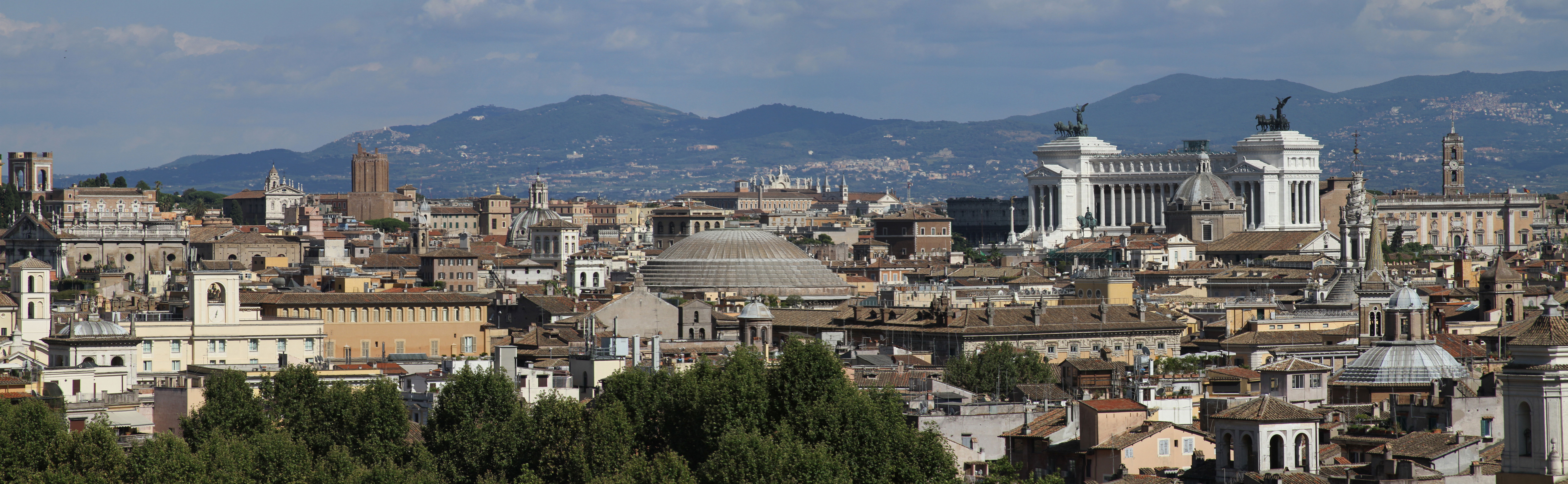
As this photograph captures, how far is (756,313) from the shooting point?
6531 cm

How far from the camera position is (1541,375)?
1148 inches

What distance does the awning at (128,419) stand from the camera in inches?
1548

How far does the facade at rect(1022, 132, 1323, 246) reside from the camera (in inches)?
5428

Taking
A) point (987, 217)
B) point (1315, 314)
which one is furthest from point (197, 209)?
point (1315, 314)

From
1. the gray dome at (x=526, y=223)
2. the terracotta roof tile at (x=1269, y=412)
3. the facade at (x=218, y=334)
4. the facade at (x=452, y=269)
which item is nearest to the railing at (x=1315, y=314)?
the facade at (x=218, y=334)

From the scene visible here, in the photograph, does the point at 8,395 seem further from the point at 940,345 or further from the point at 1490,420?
the point at 940,345

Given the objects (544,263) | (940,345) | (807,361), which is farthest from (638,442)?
(544,263)

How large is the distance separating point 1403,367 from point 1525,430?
12.8 meters

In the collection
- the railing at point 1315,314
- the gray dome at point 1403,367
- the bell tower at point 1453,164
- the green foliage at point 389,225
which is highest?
A: the bell tower at point 1453,164

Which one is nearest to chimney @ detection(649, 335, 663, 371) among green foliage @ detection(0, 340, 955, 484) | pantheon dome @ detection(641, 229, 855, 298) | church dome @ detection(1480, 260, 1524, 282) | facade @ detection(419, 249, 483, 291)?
green foliage @ detection(0, 340, 955, 484)

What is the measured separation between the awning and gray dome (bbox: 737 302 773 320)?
2621 cm

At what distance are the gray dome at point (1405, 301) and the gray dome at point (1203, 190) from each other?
78.2 meters

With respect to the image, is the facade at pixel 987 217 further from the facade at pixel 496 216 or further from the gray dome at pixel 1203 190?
the gray dome at pixel 1203 190

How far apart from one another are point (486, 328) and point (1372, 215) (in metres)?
45.8
